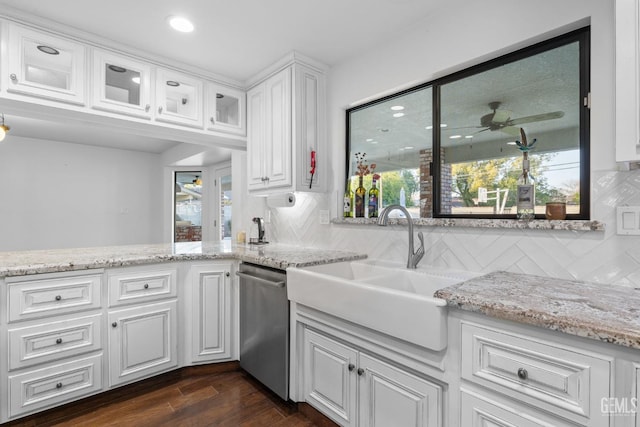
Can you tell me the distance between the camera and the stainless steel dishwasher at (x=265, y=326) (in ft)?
6.43

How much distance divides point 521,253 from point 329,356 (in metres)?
1.10

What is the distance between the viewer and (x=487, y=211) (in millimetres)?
1860

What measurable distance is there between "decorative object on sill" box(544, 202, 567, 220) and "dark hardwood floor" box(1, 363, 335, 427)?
152cm

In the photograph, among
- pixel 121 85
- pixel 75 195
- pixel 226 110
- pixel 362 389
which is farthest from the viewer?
pixel 75 195

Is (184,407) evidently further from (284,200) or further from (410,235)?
(410,235)

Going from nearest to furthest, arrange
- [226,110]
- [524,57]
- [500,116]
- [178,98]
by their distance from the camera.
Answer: [524,57] → [500,116] → [178,98] → [226,110]

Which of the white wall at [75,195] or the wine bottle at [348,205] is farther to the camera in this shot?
Result: the white wall at [75,195]

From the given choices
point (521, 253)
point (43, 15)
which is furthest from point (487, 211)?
point (43, 15)

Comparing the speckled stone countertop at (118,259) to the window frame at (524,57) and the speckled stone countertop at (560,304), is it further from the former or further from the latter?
the speckled stone countertop at (560,304)

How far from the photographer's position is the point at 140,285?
7.01ft

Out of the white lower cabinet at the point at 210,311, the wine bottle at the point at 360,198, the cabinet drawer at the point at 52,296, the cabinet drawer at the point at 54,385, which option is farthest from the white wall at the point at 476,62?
the cabinet drawer at the point at 54,385

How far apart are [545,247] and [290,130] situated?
72.2 inches

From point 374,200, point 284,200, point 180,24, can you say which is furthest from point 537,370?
point 180,24

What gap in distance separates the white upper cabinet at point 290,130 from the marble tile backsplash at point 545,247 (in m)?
0.64
